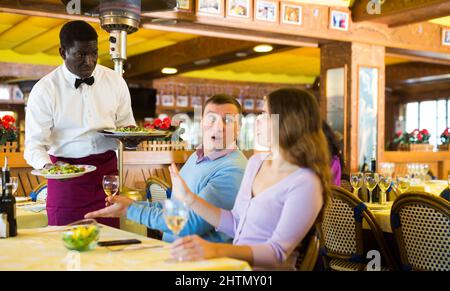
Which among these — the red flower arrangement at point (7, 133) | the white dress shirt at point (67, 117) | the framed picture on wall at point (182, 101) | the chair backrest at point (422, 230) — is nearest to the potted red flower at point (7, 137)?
the red flower arrangement at point (7, 133)

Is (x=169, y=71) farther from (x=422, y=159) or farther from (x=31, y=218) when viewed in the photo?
(x=31, y=218)

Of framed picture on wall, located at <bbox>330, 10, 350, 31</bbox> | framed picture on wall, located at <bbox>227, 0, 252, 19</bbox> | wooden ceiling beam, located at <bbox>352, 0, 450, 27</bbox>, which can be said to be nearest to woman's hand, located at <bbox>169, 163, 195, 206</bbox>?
framed picture on wall, located at <bbox>227, 0, 252, 19</bbox>

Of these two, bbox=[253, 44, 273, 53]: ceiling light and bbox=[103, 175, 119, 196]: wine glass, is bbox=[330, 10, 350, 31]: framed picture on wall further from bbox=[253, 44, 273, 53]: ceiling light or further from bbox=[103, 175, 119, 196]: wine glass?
bbox=[103, 175, 119, 196]: wine glass

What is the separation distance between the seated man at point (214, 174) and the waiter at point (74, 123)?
632 millimetres

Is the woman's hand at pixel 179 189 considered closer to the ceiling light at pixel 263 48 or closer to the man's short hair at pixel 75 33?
the man's short hair at pixel 75 33

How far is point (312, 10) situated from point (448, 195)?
13.0 ft

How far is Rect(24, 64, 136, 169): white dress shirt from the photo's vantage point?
3121 mm

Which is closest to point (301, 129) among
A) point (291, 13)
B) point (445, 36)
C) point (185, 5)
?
point (185, 5)

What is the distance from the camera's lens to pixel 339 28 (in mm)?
→ 7461

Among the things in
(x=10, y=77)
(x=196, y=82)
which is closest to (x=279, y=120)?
(x=10, y=77)

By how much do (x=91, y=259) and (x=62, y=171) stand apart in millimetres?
1026

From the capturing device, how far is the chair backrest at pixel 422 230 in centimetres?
318

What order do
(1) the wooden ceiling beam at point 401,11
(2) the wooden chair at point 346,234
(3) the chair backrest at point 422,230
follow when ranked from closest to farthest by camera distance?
1. (3) the chair backrest at point 422,230
2. (2) the wooden chair at point 346,234
3. (1) the wooden ceiling beam at point 401,11

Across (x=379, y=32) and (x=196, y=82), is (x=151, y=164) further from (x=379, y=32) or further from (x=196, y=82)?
(x=196, y=82)
